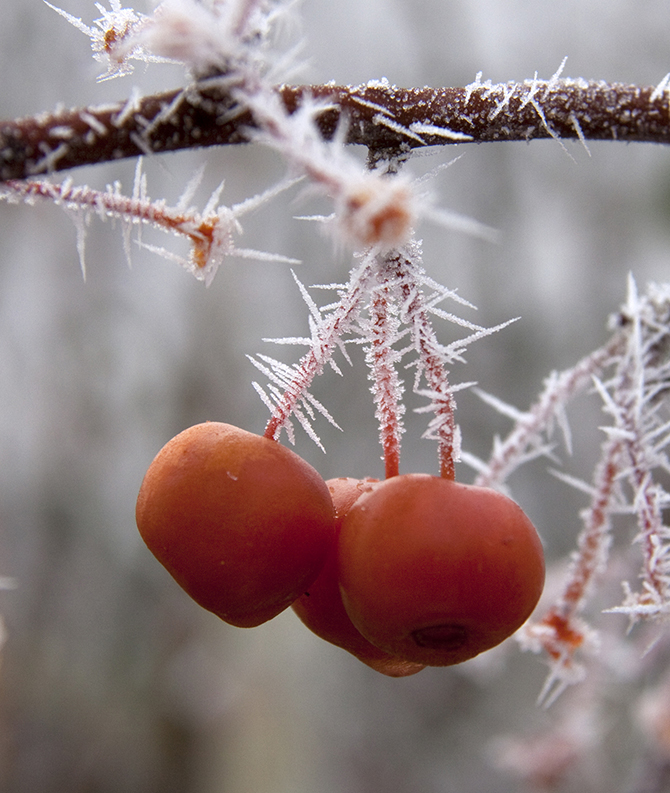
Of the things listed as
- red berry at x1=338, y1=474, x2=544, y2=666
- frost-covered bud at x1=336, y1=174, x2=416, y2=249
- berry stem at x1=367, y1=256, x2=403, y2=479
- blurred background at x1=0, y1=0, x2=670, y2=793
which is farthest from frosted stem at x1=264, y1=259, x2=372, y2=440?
blurred background at x1=0, y1=0, x2=670, y2=793

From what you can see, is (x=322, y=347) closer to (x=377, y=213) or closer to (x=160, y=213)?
(x=160, y=213)

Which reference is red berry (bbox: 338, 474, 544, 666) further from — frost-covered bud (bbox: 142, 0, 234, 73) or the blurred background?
the blurred background

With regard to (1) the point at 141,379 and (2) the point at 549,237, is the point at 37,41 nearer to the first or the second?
(1) the point at 141,379

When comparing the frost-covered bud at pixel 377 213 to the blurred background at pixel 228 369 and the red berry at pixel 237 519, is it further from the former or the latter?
the blurred background at pixel 228 369

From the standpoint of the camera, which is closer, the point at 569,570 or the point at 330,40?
the point at 569,570

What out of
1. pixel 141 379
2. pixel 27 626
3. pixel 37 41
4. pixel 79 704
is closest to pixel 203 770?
pixel 79 704

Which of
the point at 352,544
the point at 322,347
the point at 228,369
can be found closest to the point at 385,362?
the point at 322,347
